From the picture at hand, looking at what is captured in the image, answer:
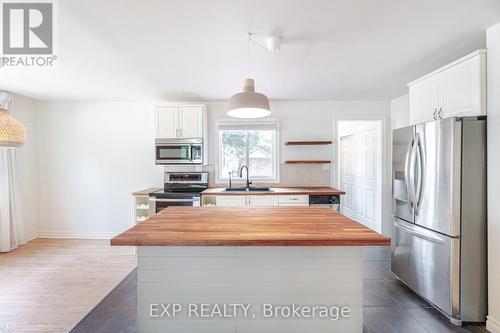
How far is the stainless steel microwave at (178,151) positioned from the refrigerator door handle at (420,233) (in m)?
2.88

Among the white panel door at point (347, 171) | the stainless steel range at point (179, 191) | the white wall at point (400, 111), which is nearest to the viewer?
the stainless steel range at point (179, 191)

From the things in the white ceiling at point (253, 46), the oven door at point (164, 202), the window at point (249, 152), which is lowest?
the oven door at point (164, 202)

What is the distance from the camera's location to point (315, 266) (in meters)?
1.65

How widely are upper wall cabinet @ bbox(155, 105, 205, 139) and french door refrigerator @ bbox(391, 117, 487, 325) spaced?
2992 millimetres

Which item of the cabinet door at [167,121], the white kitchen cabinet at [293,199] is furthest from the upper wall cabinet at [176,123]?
the white kitchen cabinet at [293,199]

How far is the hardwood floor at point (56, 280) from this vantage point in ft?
7.12

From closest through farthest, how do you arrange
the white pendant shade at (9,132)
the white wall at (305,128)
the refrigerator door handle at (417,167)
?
the white pendant shade at (9,132) → the refrigerator door handle at (417,167) → the white wall at (305,128)

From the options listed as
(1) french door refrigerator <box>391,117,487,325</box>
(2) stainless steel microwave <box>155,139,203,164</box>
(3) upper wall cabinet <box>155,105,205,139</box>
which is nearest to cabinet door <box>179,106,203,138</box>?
(3) upper wall cabinet <box>155,105,205,139</box>

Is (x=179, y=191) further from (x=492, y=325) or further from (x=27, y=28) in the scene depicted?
(x=492, y=325)

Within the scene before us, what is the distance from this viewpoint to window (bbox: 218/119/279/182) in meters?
4.33

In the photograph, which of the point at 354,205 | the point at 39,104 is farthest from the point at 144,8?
the point at 354,205

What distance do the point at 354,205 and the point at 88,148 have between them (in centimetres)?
542

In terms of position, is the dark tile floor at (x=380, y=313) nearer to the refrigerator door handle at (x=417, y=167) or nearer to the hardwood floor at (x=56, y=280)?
the hardwood floor at (x=56, y=280)

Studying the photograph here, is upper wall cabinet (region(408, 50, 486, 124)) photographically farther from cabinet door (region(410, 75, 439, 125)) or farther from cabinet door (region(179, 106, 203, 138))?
cabinet door (region(179, 106, 203, 138))
